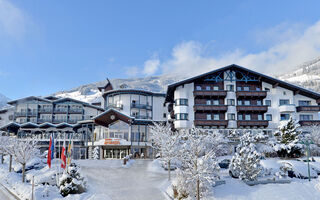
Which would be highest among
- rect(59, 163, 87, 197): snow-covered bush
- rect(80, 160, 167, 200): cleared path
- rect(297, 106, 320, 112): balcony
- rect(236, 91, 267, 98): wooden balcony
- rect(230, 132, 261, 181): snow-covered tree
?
rect(236, 91, 267, 98): wooden balcony

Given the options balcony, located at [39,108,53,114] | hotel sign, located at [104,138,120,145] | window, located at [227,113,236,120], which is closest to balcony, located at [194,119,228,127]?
window, located at [227,113,236,120]

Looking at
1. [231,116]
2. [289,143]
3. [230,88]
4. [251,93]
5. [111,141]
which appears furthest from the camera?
[230,88]

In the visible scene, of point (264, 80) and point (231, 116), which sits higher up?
point (264, 80)

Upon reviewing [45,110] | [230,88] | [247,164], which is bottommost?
[247,164]

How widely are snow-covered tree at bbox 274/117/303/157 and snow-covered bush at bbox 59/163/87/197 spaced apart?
2815 cm

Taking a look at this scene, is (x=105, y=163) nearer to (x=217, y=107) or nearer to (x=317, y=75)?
(x=217, y=107)

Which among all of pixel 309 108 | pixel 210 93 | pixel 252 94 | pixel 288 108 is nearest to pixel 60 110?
pixel 210 93

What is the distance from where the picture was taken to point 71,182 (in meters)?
20.5

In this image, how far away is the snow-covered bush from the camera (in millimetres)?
20156

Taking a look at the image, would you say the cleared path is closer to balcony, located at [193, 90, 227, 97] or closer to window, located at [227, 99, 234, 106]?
balcony, located at [193, 90, 227, 97]

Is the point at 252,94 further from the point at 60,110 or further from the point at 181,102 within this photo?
the point at 60,110

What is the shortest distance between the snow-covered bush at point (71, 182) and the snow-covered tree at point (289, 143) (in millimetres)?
28154

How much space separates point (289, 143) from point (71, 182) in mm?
30065

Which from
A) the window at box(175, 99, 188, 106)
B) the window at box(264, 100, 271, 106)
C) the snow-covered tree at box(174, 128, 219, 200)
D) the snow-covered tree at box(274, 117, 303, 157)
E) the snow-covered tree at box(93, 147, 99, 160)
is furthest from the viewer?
the window at box(264, 100, 271, 106)
